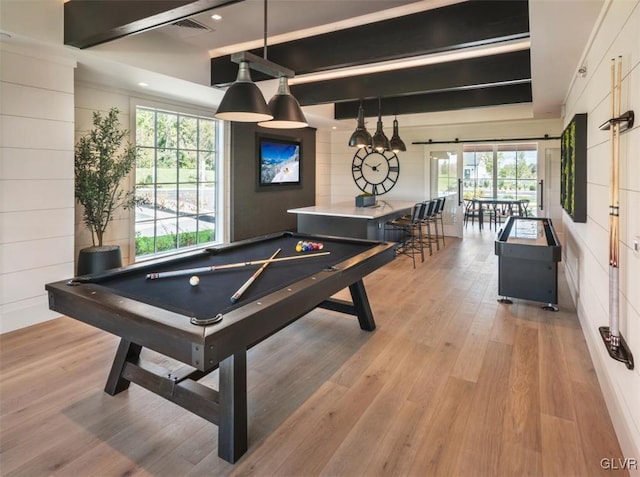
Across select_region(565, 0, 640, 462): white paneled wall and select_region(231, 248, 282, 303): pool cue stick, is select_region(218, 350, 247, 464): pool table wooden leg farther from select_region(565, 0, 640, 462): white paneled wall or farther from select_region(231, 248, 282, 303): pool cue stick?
select_region(565, 0, 640, 462): white paneled wall

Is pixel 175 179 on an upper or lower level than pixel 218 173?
lower

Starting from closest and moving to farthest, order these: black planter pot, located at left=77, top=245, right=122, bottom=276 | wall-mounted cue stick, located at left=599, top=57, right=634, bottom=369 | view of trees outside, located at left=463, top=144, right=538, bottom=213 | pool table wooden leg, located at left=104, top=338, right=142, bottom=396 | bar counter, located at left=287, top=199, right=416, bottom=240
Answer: wall-mounted cue stick, located at left=599, top=57, right=634, bottom=369 → pool table wooden leg, located at left=104, top=338, right=142, bottom=396 → black planter pot, located at left=77, top=245, right=122, bottom=276 → bar counter, located at left=287, top=199, right=416, bottom=240 → view of trees outside, located at left=463, top=144, right=538, bottom=213

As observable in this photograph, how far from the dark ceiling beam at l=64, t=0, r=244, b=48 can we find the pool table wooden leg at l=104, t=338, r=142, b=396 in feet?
7.62

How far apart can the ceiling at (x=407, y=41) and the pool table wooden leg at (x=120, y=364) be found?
7.70 ft

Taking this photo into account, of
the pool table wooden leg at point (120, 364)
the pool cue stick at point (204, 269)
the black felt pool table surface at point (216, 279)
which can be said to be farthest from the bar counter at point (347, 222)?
the pool table wooden leg at point (120, 364)

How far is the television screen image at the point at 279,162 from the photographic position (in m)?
7.69

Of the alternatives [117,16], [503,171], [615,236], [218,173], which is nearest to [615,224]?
[615,236]

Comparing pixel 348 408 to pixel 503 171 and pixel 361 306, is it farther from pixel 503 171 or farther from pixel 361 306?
pixel 503 171

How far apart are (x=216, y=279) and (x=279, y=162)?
5.98 metres

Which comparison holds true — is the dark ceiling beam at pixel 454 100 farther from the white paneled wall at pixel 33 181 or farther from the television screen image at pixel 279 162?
the white paneled wall at pixel 33 181

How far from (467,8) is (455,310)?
290 centimetres

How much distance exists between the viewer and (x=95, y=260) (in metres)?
4.12

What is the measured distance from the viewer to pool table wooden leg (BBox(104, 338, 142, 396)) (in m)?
2.41

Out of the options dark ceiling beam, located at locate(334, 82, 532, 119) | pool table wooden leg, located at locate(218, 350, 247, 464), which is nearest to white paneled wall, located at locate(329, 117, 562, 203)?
dark ceiling beam, located at locate(334, 82, 532, 119)
